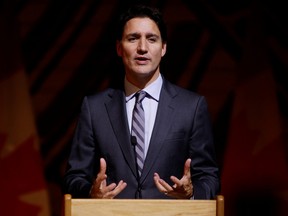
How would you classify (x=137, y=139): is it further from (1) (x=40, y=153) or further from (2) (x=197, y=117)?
(1) (x=40, y=153)

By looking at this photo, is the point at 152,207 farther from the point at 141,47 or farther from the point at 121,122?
the point at 141,47

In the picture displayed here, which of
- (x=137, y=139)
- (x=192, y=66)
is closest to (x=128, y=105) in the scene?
(x=137, y=139)

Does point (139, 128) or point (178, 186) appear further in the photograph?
point (139, 128)

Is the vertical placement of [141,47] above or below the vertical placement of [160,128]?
above

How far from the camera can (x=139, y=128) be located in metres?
1.63

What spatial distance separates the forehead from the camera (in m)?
1.64

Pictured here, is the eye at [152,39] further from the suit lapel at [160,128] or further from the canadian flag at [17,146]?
the canadian flag at [17,146]

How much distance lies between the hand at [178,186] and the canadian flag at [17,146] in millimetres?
1451

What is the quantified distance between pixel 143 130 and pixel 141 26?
303 mm

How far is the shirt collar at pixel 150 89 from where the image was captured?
168 cm

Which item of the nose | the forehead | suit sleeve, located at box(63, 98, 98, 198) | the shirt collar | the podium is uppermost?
the forehead

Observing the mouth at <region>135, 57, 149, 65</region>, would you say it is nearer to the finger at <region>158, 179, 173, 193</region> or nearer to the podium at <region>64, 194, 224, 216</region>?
the finger at <region>158, 179, 173, 193</region>

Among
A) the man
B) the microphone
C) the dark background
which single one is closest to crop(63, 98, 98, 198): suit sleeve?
the man

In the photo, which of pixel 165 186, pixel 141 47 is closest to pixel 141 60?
pixel 141 47
